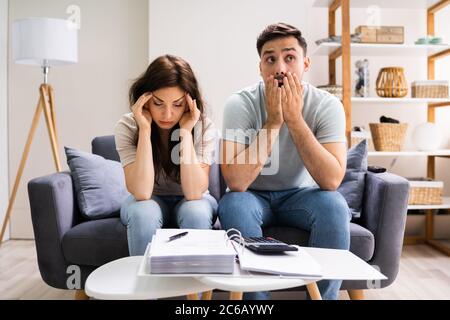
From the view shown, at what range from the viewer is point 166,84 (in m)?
1.73

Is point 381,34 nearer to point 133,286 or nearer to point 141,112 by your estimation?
point 141,112

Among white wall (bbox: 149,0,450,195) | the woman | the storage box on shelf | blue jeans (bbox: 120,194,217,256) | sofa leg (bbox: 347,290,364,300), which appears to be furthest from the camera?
white wall (bbox: 149,0,450,195)

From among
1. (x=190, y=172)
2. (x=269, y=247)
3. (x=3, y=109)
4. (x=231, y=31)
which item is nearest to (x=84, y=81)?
(x=3, y=109)

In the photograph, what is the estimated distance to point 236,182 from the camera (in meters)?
1.72

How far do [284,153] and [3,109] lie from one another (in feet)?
7.65

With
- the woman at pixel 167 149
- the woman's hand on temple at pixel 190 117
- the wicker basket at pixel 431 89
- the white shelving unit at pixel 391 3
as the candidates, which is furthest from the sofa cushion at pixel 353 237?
the white shelving unit at pixel 391 3

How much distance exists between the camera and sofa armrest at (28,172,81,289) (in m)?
Result: 1.83

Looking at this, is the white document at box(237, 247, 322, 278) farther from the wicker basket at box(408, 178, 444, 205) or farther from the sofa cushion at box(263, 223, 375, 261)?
the wicker basket at box(408, 178, 444, 205)

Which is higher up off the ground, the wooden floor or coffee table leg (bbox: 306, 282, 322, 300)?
coffee table leg (bbox: 306, 282, 322, 300)

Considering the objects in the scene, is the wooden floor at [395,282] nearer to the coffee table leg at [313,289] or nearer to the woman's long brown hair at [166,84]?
the woman's long brown hair at [166,84]

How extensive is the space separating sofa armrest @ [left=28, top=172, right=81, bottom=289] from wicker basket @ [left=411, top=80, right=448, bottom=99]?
221cm

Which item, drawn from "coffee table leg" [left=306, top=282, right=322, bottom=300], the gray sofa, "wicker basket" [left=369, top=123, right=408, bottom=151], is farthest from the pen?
"wicker basket" [left=369, top=123, right=408, bottom=151]
